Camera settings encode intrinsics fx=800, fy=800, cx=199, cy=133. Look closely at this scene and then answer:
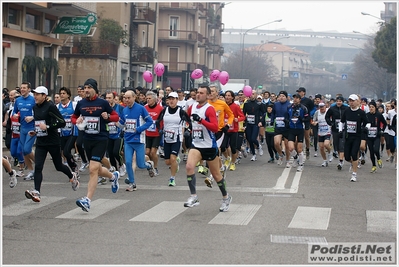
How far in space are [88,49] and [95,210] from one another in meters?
36.3

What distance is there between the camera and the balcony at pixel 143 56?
5312 cm

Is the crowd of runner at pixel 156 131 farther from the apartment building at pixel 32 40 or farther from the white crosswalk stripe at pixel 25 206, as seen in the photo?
the apartment building at pixel 32 40

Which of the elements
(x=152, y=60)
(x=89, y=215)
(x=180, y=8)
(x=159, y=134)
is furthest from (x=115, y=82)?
(x=89, y=215)

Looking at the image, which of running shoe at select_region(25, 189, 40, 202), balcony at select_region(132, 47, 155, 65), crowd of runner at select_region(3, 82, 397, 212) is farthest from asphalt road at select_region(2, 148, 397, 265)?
balcony at select_region(132, 47, 155, 65)

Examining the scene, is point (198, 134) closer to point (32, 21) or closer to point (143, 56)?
point (32, 21)

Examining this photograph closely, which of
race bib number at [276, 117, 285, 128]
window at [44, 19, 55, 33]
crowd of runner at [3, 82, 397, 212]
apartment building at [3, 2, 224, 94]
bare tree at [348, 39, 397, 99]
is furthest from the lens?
bare tree at [348, 39, 397, 99]

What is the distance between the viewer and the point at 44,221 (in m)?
10.1

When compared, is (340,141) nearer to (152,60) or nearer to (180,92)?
(180,92)

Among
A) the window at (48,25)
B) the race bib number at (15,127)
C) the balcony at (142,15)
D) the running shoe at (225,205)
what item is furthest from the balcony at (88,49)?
the running shoe at (225,205)

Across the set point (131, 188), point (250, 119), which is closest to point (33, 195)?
point (131, 188)

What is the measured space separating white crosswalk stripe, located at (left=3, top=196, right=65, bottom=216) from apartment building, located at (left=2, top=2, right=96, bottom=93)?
1842cm

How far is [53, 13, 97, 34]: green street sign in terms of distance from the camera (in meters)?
35.4

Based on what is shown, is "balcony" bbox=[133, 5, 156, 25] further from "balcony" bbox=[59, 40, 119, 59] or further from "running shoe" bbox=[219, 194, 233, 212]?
"running shoe" bbox=[219, 194, 233, 212]

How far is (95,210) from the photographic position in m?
11.3
